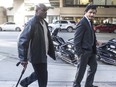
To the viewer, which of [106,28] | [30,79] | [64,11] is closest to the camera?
[30,79]

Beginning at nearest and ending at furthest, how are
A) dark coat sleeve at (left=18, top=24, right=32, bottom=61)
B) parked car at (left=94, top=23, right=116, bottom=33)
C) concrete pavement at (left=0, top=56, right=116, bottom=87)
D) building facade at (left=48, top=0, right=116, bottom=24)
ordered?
1. dark coat sleeve at (left=18, top=24, right=32, bottom=61)
2. concrete pavement at (left=0, top=56, right=116, bottom=87)
3. parked car at (left=94, top=23, right=116, bottom=33)
4. building facade at (left=48, top=0, right=116, bottom=24)

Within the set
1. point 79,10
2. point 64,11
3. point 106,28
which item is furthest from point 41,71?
point 79,10

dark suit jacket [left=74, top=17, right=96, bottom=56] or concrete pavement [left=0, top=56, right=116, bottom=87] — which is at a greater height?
dark suit jacket [left=74, top=17, right=96, bottom=56]

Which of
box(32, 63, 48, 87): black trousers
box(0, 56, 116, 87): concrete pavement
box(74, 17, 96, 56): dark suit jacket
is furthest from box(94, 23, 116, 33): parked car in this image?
box(32, 63, 48, 87): black trousers

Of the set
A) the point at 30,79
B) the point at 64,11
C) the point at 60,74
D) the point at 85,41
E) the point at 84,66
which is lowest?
the point at 60,74

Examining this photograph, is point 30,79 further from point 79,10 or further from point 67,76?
point 79,10

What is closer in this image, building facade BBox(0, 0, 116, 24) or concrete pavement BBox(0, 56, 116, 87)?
concrete pavement BBox(0, 56, 116, 87)

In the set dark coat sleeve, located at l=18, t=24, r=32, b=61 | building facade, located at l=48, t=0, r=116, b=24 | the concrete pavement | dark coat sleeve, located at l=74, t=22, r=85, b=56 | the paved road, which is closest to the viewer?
dark coat sleeve, located at l=18, t=24, r=32, b=61

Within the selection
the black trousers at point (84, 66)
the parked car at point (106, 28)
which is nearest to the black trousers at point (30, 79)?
the black trousers at point (84, 66)

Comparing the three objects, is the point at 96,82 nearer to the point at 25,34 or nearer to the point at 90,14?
the point at 90,14

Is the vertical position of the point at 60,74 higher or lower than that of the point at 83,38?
lower

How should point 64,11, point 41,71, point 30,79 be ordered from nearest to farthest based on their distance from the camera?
point 41,71, point 30,79, point 64,11

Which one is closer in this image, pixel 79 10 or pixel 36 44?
pixel 36 44

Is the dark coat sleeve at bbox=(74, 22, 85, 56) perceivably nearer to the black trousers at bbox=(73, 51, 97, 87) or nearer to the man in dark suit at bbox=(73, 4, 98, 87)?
the man in dark suit at bbox=(73, 4, 98, 87)
